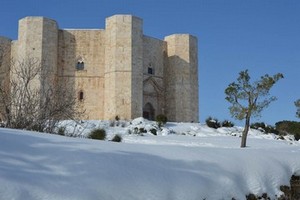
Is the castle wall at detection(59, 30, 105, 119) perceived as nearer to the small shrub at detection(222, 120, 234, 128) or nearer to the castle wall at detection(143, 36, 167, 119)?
the castle wall at detection(143, 36, 167, 119)

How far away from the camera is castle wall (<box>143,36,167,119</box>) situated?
35.1m

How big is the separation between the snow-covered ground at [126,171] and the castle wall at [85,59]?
1085 inches

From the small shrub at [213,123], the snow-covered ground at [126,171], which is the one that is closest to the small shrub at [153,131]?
the small shrub at [213,123]

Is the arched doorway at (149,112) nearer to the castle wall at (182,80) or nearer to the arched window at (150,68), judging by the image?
the castle wall at (182,80)

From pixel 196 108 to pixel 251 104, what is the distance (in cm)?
1642

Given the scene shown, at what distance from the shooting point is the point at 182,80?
35906 millimetres

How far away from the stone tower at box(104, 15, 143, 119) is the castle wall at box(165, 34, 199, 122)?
3.81 meters

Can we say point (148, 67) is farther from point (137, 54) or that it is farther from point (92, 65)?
point (92, 65)

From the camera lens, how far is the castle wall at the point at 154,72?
35.1 m

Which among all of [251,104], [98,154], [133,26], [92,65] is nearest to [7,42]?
[92,65]

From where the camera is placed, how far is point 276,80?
65.1 feet

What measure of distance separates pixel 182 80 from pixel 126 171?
102 ft

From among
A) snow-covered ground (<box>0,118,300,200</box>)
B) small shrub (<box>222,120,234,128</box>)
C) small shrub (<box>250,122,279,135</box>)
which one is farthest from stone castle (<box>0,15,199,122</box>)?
snow-covered ground (<box>0,118,300,200</box>)

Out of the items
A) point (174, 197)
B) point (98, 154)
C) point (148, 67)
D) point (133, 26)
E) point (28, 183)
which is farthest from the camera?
point (148, 67)
